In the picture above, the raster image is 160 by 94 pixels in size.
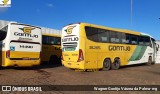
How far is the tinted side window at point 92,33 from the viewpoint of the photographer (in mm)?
15343

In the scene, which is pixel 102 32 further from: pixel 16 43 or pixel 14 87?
pixel 14 87

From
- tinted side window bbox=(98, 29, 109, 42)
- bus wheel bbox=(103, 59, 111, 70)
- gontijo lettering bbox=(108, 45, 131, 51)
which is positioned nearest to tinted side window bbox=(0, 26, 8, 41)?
tinted side window bbox=(98, 29, 109, 42)

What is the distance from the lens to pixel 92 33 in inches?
615

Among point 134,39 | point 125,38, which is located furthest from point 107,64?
point 134,39

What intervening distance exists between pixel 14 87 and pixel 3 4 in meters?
14.3

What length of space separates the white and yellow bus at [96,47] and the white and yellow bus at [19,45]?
186cm

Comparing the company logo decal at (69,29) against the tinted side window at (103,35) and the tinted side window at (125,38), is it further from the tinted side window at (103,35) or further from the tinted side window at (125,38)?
the tinted side window at (125,38)

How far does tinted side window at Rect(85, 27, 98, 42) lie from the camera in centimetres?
1534

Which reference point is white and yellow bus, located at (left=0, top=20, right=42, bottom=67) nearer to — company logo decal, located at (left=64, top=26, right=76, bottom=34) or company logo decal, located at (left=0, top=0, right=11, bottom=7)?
company logo decal, located at (left=64, top=26, right=76, bottom=34)

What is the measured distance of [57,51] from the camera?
22.5 m

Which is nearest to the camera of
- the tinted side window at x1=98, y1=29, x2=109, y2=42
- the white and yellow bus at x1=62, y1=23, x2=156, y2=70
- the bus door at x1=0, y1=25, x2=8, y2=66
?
the white and yellow bus at x1=62, y1=23, x2=156, y2=70

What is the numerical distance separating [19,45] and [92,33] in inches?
179

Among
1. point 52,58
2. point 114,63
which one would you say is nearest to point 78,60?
point 114,63

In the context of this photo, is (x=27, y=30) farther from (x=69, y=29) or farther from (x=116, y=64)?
(x=116, y=64)
